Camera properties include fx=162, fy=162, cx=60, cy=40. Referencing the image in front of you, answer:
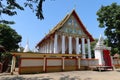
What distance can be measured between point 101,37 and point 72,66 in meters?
7.37

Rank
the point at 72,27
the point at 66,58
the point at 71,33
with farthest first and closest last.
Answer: the point at 72,27 → the point at 71,33 → the point at 66,58

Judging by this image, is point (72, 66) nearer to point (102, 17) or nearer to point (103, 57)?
point (103, 57)

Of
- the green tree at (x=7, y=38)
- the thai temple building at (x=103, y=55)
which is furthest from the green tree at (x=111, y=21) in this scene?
the green tree at (x=7, y=38)

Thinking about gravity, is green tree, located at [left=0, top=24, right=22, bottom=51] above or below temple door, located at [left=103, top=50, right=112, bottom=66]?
above

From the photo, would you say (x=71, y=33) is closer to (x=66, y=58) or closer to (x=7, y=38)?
(x=66, y=58)

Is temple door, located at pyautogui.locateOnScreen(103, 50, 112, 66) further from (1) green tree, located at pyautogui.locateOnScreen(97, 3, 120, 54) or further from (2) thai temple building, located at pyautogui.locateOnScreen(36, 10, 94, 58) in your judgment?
(2) thai temple building, located at pyautogui.locateOnScreen(36, 10, 94, 58)

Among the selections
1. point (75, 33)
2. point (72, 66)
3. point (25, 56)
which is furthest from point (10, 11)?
point (75, 33)

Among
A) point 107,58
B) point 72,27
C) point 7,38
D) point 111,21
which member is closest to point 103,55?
point 107,58

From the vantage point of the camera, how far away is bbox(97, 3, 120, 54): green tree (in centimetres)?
2208

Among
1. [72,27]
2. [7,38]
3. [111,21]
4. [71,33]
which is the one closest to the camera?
[111,21]

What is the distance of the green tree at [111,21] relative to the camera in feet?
72.4

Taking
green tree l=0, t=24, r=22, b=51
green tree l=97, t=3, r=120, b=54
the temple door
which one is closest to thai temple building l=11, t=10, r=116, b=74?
the temple door

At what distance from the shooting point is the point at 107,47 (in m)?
23.4

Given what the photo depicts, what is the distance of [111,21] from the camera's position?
73.5ft
